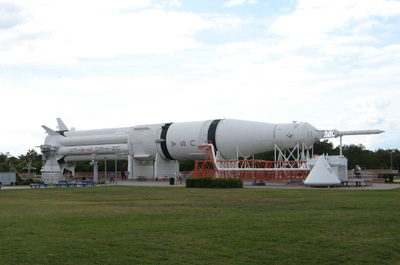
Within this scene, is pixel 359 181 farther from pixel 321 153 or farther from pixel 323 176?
pixel 321 153

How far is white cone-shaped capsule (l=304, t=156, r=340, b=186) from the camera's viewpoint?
27547mm

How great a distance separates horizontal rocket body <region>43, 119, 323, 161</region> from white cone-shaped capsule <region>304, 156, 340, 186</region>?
6.76m

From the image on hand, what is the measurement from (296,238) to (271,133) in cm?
2767

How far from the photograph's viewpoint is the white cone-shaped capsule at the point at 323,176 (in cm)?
2755

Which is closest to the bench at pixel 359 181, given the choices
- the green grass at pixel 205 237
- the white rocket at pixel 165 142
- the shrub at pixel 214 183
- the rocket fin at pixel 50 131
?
the white rocket at pixel 165 142

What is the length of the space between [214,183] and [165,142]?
16214 millimetres

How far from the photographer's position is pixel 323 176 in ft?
91.0

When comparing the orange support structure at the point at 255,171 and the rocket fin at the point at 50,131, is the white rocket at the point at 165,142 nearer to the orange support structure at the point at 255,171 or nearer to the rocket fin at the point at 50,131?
the rocket fin at the point at 50,131

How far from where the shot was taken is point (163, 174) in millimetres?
45500

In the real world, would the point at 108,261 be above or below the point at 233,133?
below

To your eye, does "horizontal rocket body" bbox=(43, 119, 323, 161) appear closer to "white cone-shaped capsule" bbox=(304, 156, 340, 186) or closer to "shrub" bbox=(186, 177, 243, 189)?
"white cone-shaped capsule" bbox=(304, 156, 340, 186)

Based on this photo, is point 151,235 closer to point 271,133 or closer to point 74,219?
point 74,219

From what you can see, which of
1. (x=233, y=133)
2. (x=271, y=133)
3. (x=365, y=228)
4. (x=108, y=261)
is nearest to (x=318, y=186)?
(x=271, y=133)

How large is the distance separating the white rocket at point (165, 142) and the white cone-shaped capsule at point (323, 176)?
22.2ft
